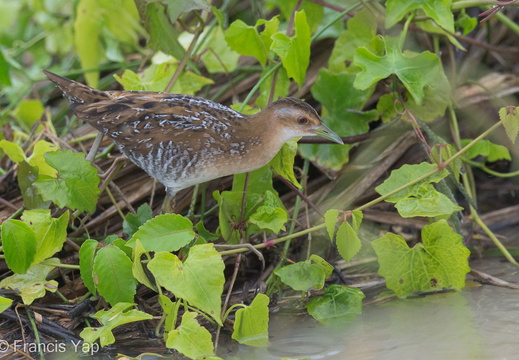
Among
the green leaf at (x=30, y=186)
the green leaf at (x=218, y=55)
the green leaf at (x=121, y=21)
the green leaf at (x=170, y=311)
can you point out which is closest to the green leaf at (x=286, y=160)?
the green leaf at (x=218, y=55)

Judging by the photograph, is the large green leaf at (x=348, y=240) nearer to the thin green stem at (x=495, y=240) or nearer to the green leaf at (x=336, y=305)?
the green leaf at (x=336, y=305)

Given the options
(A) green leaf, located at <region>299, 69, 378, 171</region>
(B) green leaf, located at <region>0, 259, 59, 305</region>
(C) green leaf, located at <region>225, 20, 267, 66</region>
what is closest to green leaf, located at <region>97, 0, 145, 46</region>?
(C) green leaf, located at <region>225, 20, 267, 66</region>

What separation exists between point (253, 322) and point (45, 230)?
992 mm

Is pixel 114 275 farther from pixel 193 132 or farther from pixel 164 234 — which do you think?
pixel 193 132

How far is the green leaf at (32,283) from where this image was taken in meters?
3.07

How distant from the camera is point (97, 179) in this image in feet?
10.6

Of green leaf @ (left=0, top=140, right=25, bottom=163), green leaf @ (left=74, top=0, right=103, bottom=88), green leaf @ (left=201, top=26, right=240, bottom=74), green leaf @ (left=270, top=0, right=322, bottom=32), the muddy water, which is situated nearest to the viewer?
the muddy water

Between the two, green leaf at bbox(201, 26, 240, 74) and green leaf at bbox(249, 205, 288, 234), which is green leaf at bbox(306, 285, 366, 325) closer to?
green leaf at bbox(249, 205, 288, 234)

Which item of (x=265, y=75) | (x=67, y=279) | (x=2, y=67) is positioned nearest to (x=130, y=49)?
(x=2, y=67)

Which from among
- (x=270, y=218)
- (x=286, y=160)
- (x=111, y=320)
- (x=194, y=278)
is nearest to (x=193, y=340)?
(x=194, y=278)

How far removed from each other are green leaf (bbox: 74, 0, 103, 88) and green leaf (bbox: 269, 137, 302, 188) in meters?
1.58

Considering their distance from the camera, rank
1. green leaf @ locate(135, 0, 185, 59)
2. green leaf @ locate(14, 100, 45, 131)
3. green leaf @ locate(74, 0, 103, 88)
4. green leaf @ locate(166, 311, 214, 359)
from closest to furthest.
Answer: green leaf @ locate(166, 311, 214, 359) → green leaf @ locate(135, 0, 185, 59) → green leaf @ locate(74, 0, 103, 88) → green leaf @ locate(14, 100, 45, 131)

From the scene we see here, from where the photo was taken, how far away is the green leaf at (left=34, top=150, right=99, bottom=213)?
10.3 feet

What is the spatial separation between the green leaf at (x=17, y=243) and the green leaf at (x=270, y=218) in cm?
94
